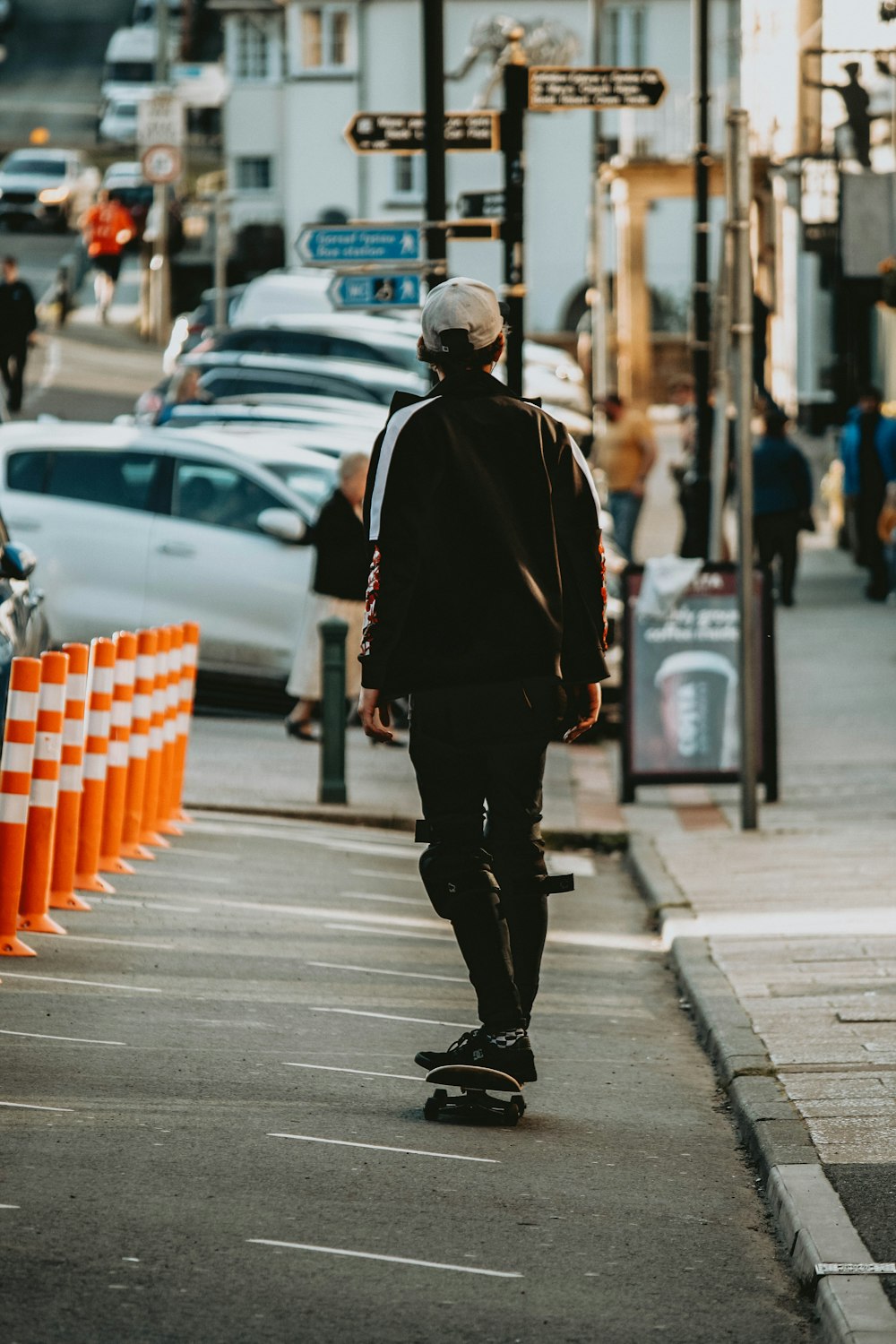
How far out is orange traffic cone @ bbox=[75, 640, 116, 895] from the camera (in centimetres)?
939

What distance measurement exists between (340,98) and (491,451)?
178 ft

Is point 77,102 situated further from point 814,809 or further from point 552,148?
point 814,809

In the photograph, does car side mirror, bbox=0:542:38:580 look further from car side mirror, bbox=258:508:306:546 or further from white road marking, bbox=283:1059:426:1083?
car side mirror, bbox=258:508:306:546

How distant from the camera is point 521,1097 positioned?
6207 mm

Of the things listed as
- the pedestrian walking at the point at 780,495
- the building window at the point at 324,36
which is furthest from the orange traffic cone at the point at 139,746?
the building window at the point at 324,36

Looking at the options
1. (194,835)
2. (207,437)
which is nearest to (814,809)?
(194,835)

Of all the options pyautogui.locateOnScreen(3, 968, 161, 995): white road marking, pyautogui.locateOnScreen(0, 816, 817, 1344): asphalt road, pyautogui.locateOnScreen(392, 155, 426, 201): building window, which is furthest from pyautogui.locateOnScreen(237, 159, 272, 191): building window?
pyautogui.locateOnScreen(3, 968, 161, 995): white road marking

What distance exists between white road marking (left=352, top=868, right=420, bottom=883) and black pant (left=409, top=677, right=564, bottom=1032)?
449 centimetres

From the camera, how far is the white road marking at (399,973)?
27.0ft

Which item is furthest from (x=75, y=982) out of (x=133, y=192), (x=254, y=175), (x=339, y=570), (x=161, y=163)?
(x=254, y=175)

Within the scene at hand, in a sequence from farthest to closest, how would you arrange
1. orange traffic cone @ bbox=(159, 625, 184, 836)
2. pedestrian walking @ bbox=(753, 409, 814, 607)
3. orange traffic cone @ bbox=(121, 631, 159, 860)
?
pedestrian walking @ bbox=(753, 409, 814, 607)
orange traffic cone @ bbox=(159, 625, 184, 836)
orange traffic cone @ bbox=(121, 631, 159, 860)

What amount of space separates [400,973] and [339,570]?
20.6 ft

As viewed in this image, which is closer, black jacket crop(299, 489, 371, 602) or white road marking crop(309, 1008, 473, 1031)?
white road marking crop(309, 1008, 473, 1031)

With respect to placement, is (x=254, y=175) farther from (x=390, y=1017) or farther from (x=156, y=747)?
(x=390, y=1017)
